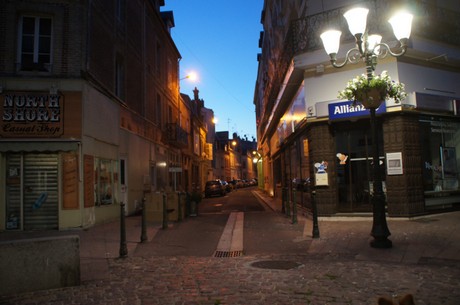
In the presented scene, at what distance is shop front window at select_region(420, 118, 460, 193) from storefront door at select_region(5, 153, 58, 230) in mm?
11922

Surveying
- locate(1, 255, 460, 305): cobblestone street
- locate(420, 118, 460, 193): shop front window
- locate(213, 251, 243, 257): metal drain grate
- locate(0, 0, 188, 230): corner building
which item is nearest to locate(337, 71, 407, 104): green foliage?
locate(1, 255, 460, 305): cobblestone street

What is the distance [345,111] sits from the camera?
1230cm

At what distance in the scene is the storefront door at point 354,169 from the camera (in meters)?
12.6

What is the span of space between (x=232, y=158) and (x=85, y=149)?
66232mm

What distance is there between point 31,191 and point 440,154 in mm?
13542

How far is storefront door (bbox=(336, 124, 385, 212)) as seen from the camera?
12.6 meters

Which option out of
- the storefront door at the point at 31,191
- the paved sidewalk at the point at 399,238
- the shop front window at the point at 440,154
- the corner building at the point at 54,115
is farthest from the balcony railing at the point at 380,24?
the storefront door at the point at 31,191

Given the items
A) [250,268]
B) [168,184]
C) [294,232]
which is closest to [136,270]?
[250,268]

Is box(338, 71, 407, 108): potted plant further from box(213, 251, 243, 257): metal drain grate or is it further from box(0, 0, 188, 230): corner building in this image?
box(0, 0, 188, 230): corner building

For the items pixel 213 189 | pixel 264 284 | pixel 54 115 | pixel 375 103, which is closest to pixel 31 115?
pixel 54 115

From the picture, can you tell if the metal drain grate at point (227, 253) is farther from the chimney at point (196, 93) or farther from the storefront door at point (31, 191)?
the chimney at point (196, 93)

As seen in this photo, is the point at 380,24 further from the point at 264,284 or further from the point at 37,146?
the point at 37,146

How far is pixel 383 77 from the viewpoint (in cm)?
863

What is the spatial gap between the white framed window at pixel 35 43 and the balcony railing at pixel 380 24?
327 inches
